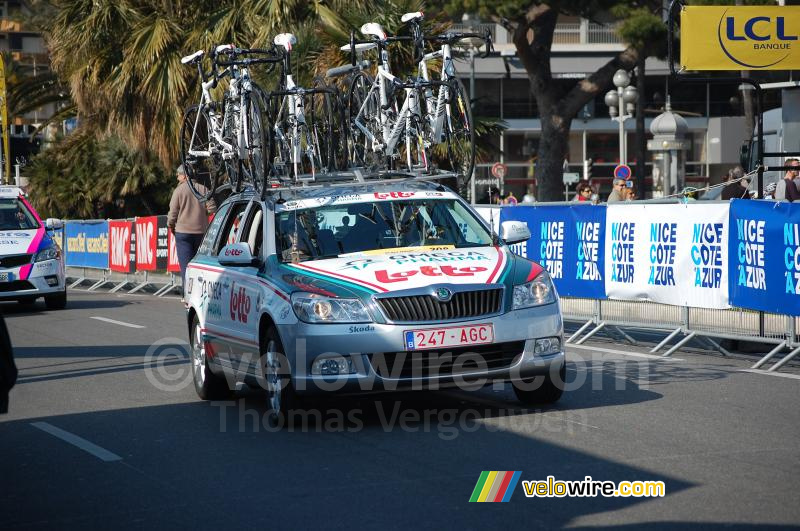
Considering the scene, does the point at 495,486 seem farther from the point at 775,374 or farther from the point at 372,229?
the point at 775,374

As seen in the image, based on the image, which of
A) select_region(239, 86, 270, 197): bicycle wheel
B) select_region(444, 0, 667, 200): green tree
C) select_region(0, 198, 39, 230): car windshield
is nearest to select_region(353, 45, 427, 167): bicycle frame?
select_region(239, 86, 270, 197): bicycle wheel

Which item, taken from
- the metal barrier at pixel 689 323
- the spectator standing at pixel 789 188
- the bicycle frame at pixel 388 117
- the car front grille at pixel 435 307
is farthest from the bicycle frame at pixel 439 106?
the spectator standing at pixel 789 188

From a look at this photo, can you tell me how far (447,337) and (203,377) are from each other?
299cm

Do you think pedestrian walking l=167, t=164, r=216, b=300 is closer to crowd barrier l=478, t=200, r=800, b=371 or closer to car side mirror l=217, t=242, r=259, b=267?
crowd barrier l=478, t=200, r=800, b=371

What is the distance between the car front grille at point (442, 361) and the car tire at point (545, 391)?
0.63 meters

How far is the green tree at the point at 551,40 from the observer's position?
97.3ft

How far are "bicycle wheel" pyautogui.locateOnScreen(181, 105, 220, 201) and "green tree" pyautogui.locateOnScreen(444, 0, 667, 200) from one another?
56.1 ft

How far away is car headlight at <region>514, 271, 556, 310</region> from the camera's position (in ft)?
29.4

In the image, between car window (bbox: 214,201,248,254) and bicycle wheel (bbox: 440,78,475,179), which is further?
bicycle wheel (bbox: 440,78,475,179)

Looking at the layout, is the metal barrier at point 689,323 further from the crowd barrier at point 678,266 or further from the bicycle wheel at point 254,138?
the bicycle wheel at point 254,138

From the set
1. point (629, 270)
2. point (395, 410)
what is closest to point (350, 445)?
point (395, 410)

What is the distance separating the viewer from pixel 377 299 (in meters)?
8.56

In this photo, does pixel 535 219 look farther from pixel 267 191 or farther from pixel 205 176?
pixel 267 191

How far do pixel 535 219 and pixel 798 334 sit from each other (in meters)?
4.56
